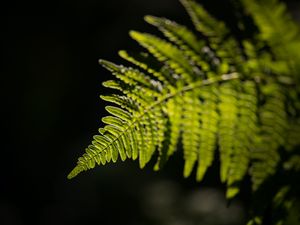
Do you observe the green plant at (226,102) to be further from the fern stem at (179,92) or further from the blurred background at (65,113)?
the blurred background at (65,113)

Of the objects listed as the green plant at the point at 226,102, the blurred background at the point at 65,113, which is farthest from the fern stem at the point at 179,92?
the blurred background at the point at 65,113

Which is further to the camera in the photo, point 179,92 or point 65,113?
point 65,113

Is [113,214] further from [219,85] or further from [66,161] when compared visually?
[219,85]

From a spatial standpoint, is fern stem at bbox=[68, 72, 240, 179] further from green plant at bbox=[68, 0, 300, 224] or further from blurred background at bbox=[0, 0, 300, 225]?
blurred background at bbox=[0, 0, 300, 225]

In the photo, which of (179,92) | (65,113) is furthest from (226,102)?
(65,113)

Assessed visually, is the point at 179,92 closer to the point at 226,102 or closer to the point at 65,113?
the point at 226,102

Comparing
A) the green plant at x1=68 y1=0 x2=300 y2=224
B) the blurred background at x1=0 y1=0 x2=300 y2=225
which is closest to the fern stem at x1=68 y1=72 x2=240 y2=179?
the green plant at x1=68 y1=0 x2=300 y2=224
